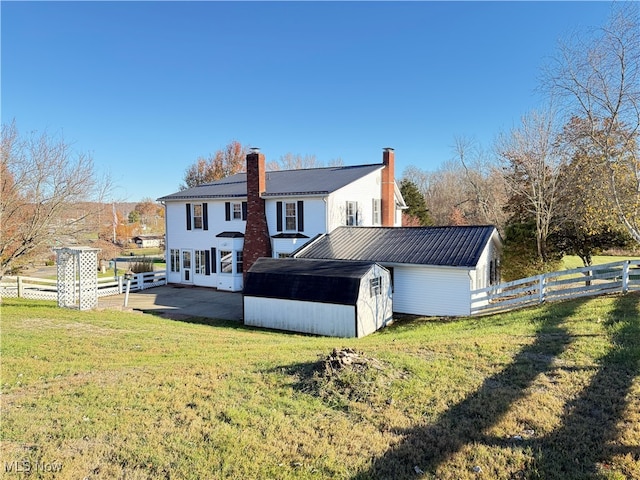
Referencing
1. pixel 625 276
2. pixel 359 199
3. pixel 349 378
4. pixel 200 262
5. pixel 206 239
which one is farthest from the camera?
pixel 200 262

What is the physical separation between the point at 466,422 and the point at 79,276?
611 inches

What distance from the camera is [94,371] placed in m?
8.24

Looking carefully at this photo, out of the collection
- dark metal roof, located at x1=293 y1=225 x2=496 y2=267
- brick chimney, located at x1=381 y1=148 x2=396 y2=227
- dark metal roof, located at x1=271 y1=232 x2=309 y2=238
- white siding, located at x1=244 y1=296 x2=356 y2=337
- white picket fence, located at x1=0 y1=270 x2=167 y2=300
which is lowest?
white siding, located at x1=244 y1=296 x2=356 y2=337

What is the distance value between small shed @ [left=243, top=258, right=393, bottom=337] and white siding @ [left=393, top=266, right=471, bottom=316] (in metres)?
0.78

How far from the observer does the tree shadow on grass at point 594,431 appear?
461 cm

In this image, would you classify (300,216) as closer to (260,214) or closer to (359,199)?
(260,214)

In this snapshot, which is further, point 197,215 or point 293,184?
point 197,215

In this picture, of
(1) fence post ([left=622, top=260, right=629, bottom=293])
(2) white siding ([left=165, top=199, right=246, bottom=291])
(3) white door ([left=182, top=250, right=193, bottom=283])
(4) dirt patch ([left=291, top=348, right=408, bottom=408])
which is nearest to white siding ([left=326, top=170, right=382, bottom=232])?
(2) white siding ([left=165, top=199, right=246, bottom=291])

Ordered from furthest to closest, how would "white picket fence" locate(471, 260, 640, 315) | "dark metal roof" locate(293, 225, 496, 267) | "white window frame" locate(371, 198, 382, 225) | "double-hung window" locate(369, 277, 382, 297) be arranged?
"white window frame" locate(371, 198, 382, 225), "dark metal roof" locate(293, 225, 496, 267), "double-hung window" locate(369, 277, 382, 297), "white picket fence" locate(471, 260, 640, 315)

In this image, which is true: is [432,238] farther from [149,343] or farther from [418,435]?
[418,435]

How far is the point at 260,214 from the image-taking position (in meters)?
22.4

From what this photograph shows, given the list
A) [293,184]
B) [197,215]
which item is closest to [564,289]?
[293,184]

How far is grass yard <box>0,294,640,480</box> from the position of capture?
4766 millimetres

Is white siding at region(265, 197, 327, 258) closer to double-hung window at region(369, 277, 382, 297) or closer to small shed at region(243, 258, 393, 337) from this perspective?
small shed at region(243, 258, 393, 337)
